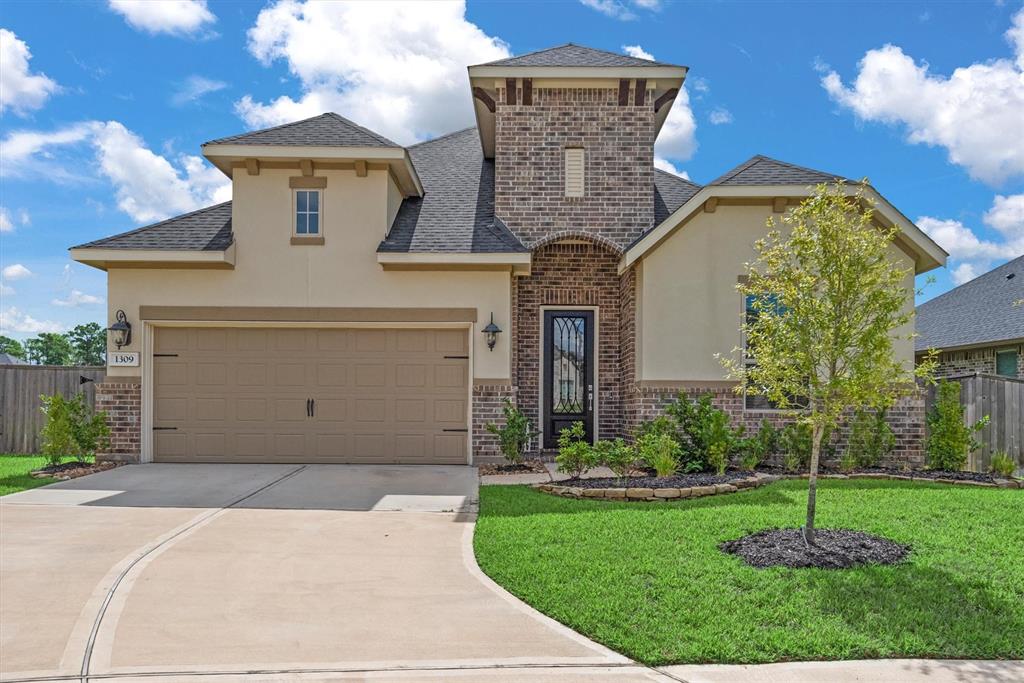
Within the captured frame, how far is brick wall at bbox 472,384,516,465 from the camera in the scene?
12.0 meters

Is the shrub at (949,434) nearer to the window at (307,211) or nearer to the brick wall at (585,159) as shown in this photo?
the brick wall at (585,159)

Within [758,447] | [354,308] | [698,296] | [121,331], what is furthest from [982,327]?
[121,331]

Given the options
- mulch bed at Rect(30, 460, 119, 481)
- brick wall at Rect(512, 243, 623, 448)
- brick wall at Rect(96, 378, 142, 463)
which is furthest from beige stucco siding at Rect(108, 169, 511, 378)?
brick wall at Rect(512, 243, 623, 448)

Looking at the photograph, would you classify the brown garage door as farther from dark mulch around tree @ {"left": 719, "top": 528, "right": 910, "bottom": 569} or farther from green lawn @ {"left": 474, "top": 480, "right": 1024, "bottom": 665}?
dark mulch around tree @ {"left": 719, "top": 528, "right": 910, "bottom": 569}

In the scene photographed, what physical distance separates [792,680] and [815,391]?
2980 millimetres

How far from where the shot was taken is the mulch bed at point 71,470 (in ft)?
35.4

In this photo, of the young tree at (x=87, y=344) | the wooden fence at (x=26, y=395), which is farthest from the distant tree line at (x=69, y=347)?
the wooden fence at (x=26, y=395)

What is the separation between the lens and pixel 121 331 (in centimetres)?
1200

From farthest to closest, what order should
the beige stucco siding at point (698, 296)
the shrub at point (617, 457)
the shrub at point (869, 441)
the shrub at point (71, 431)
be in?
the beige stucco siding at point (698, 296)
the shrub at point (71, 431)
the shrub at point (869, 441)
the shrub at point (617, 457)

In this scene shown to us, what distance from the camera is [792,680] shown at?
4.07 metres

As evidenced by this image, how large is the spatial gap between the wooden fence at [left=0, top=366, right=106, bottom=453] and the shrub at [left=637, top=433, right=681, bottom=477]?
1058 centimetres

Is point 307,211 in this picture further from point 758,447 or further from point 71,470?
point 758,447

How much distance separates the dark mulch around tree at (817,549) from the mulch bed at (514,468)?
504cm

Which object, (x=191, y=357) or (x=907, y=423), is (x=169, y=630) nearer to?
(x=191, y=357)
